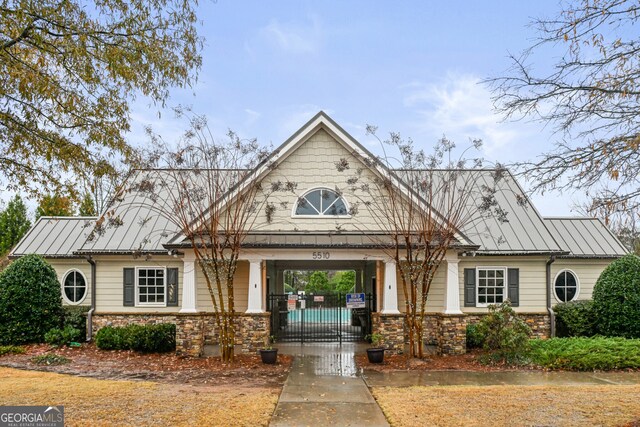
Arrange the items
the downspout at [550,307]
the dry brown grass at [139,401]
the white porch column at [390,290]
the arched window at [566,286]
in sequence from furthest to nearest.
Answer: the arched window at [566,286] → the downspout at [550,307] → the white porch column at [390,290] → the dry brown grass at [139,401]

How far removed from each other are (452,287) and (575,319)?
443 cm

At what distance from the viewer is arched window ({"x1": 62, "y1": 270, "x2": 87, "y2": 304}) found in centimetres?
1927

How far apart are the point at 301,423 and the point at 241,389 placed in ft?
9.73

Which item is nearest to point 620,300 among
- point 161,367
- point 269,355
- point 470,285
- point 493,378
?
point 470,285

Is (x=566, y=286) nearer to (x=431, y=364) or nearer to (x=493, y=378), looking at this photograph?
(x=431, y=364)

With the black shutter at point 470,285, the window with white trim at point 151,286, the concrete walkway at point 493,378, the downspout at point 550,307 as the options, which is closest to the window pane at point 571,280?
the downspout at point 550,307

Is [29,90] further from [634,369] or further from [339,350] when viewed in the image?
[634,369]

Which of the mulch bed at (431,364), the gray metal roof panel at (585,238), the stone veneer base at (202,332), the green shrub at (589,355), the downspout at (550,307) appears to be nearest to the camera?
the green shrub at (589,355)

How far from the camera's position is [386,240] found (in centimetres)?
1633

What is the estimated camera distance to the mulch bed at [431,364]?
13844 mm

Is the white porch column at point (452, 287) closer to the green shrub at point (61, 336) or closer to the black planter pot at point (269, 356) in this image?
the black planter pot at point (269, 356)

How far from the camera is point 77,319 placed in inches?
714

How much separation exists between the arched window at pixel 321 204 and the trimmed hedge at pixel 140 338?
5257 mm

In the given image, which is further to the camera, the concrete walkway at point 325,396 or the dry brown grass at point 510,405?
the concrete walkway at point 325,396
